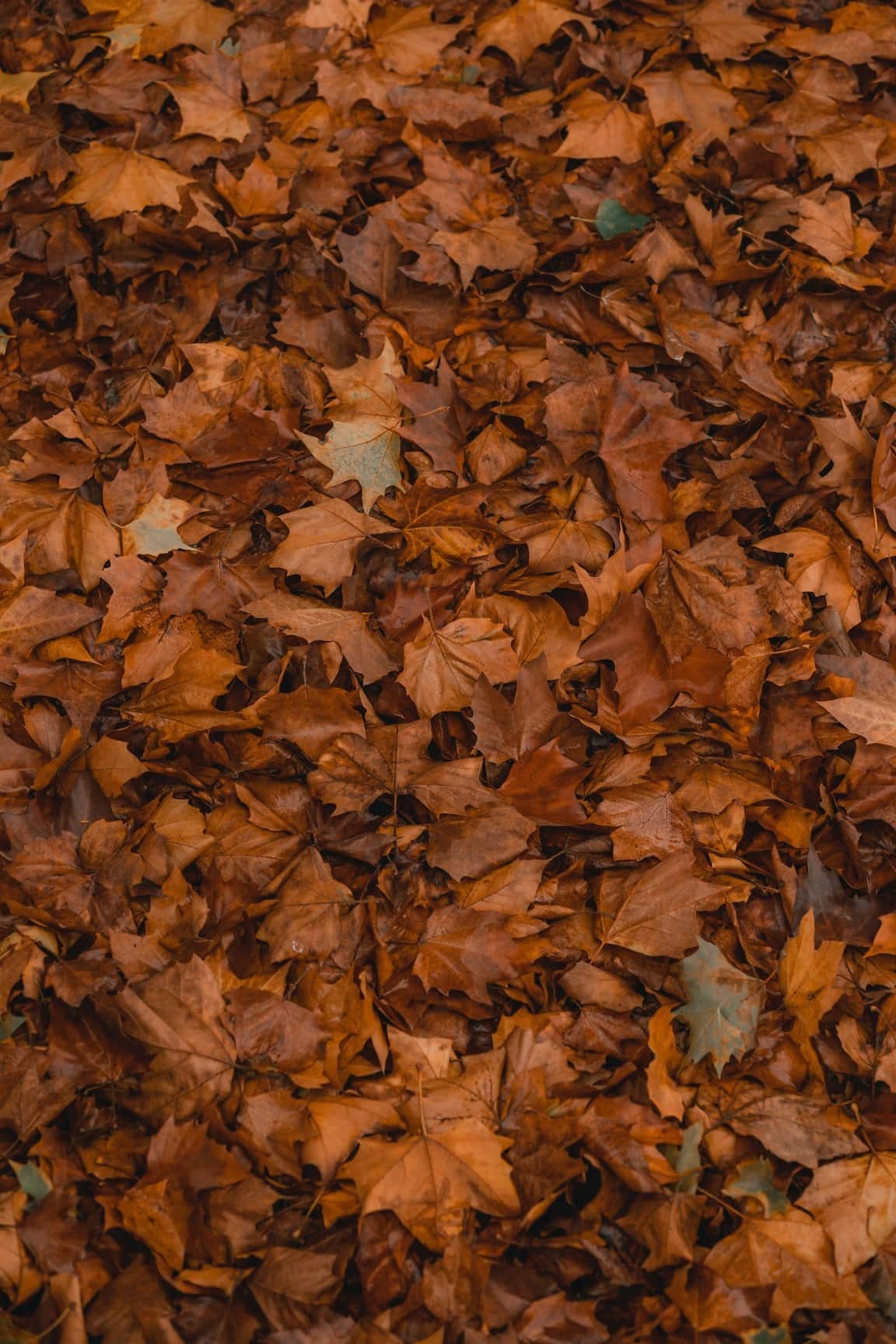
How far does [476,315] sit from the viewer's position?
7.37 ft

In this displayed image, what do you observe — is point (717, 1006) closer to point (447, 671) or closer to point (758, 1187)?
point (758, 1187)

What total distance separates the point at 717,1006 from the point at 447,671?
726mm

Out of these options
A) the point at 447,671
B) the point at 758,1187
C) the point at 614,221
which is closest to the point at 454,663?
the point at 447,671

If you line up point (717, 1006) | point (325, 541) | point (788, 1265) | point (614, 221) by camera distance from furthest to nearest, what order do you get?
1. point (614, 221)
2. point (325, 541)
3. point (717, 1006)
4. point (788, 1265)

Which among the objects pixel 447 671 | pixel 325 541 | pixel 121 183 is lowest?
pixel 447 671

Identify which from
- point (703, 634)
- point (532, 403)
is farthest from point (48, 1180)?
point (532, 403)

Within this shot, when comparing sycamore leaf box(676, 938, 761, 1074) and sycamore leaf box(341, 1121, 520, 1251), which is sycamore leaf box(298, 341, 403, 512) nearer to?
sycamore leaf box(676, 938, 761, 1074)

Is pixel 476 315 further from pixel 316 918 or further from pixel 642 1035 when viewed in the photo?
pixel 642 1035

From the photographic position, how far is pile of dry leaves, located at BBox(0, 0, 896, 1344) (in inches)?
58.1

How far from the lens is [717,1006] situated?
1.62 metres

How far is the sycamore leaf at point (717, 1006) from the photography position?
159cm

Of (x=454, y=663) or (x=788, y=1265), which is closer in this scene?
(x=788, y=1265)

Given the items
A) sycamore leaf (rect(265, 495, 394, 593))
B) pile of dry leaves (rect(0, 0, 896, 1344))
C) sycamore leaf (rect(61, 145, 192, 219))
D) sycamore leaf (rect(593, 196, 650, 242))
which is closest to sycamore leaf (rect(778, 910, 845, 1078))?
pile of dry leaves (rect(0, 0, 896, 1344))

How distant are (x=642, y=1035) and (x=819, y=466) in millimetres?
1150
